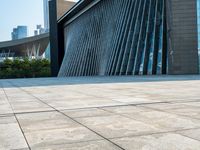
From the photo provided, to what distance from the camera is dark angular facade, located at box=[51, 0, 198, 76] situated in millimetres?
30844

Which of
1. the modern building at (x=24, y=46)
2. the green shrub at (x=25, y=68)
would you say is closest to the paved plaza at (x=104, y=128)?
the green shrub at (x=25, y=68)

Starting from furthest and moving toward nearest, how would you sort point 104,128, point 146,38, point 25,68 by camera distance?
1. point 25,68
2. point 146,38
3. point 104,128

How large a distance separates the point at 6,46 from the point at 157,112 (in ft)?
295

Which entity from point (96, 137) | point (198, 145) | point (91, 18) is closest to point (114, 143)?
point (96, 137)

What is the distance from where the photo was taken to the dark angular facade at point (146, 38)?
30844 mm

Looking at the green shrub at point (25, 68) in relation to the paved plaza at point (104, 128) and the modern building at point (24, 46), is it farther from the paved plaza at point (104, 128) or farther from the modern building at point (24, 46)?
the paved plaza at point (104, 128)

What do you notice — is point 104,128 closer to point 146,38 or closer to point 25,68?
point 146,38

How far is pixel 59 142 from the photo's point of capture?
412cm

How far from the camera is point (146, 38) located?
108ft

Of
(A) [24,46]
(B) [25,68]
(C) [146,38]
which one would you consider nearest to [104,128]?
(C) [146,38]

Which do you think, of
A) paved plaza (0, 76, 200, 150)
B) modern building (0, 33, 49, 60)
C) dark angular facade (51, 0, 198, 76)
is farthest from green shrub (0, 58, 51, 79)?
paved plaza (0, 76, 200, 150)

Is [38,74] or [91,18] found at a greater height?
[91,18]

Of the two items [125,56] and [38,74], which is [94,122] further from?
[38,74]

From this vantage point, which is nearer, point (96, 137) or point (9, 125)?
point (96, 137)
